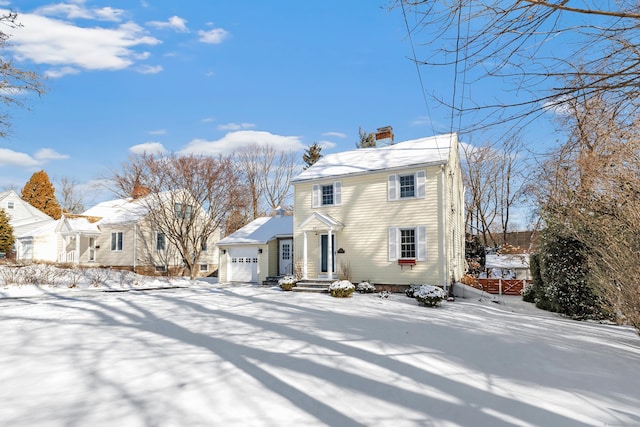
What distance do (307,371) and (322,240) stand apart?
12.7m

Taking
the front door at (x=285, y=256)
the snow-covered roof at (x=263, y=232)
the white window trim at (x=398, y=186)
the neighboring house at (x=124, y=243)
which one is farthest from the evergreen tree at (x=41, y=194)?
the white window trim at (x=398, y=186)

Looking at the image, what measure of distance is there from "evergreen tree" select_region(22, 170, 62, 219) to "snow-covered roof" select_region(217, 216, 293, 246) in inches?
1239

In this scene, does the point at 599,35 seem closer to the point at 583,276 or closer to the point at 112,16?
the point at 583,276

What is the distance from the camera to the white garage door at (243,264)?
21234 mm

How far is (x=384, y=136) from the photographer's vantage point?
20391mm

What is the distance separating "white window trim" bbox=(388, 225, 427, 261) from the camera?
15.5 m

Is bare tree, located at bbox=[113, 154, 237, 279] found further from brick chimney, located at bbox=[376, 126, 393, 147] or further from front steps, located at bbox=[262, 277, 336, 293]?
brick chimney, located at bbox=[376, 126, 393, 147]

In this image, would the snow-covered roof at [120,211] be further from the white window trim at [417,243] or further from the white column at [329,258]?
the white window trim at [417,243]

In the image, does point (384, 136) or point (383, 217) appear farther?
point (384, 136)

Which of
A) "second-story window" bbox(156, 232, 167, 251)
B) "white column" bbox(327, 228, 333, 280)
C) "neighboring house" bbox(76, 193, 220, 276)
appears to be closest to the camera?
"white column" bbox(327, 228, 333, 280)

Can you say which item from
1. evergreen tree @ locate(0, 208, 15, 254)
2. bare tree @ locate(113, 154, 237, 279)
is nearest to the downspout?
bare tree @ locate(113, 154, 237, 279)

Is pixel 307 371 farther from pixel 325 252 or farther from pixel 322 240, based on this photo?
pixel 322 240

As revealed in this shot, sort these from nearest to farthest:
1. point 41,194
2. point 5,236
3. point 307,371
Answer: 1. point 307,371
2. point 5,236
3. point 41,194

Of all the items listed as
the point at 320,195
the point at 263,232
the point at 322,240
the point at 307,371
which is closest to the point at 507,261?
the point at 322,240
